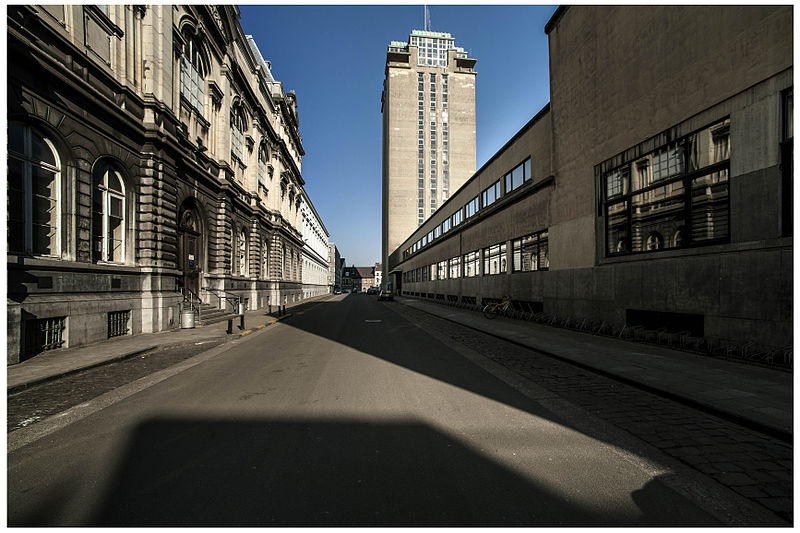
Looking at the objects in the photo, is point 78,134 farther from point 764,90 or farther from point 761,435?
point 764,90

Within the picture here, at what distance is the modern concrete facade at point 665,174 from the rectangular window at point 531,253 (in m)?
0.09

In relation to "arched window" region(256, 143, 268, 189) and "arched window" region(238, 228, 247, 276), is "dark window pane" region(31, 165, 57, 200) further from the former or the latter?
"arched window" region(256, 143, 268, 189)

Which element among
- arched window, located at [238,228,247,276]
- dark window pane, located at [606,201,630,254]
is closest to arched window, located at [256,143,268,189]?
arched window, located at [238,228,247,276]

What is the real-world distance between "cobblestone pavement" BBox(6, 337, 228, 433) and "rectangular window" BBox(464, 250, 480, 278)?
19.9m

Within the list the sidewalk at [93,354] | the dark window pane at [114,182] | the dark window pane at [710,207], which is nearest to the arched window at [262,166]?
the dark window pane at [114,182]

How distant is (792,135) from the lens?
715cm

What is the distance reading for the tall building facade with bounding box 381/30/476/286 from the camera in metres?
87.2

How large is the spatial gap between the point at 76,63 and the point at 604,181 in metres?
16.9

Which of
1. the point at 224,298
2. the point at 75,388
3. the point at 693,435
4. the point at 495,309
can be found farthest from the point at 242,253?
the point at 693,435

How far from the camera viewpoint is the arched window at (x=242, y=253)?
2414cm

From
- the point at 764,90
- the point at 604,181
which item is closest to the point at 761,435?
the point at 764,90

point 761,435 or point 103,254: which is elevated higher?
point 103,254

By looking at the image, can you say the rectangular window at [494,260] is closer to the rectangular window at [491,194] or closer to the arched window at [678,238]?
the rectangular window at [491,194]

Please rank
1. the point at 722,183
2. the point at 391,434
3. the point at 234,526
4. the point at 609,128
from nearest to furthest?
1. the point at 234,526
2. the point at 391,434
3. the point at 722,183
4. the point at 609,128
